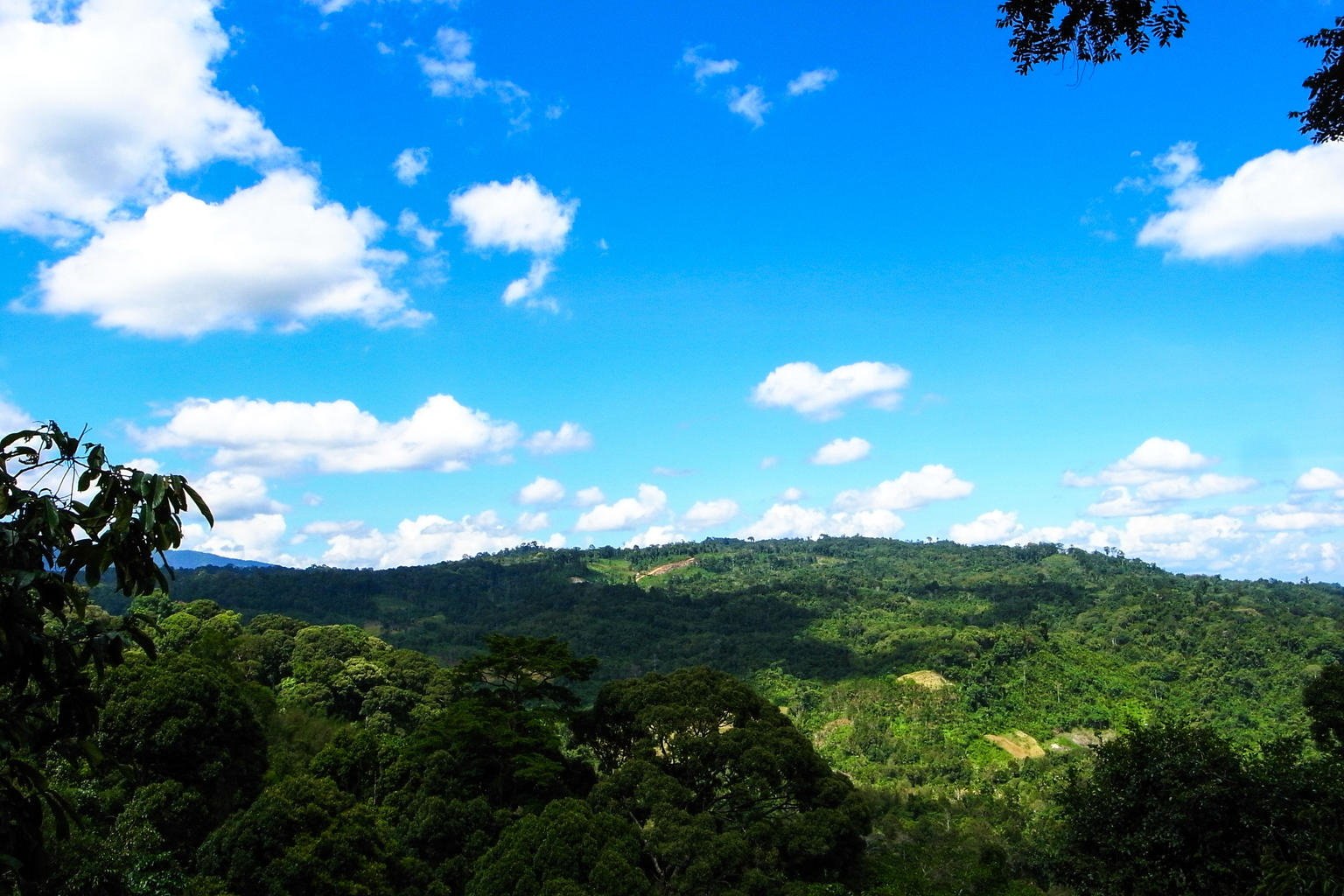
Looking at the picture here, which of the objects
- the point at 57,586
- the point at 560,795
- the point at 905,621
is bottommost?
the point at 905,621

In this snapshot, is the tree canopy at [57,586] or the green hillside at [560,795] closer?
the tree canopy at [57,586]

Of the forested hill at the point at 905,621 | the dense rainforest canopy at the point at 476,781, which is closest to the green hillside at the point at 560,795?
the dense rainforest canopy at the point at 476,781

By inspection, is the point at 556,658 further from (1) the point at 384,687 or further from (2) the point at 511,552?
(2) the point at 511,552

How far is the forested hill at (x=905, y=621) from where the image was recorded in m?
71.6

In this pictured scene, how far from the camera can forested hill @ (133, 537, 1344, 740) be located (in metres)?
71.6

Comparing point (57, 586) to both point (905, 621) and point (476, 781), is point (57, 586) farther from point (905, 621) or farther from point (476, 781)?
point (905, 621)

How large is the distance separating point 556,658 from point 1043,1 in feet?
68.2

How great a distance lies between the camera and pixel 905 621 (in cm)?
10581

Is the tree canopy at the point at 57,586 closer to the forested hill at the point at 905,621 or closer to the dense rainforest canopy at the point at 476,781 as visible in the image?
the dense rainforest canopy at the point at 476,781

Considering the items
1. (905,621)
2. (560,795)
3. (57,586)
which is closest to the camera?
(57,586)

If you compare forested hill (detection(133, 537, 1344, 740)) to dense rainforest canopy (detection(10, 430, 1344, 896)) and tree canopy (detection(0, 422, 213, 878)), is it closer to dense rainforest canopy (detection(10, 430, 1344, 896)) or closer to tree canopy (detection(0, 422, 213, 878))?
dense rainforest canopy (detection(10, 430, 1344, 896))

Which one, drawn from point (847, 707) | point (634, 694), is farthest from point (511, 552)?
point (634, 694)

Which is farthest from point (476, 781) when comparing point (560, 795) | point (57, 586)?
point (57, 586)

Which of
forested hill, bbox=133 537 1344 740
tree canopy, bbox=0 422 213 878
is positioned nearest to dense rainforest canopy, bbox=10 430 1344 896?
tree canopy, bbox=0 422 213 878
